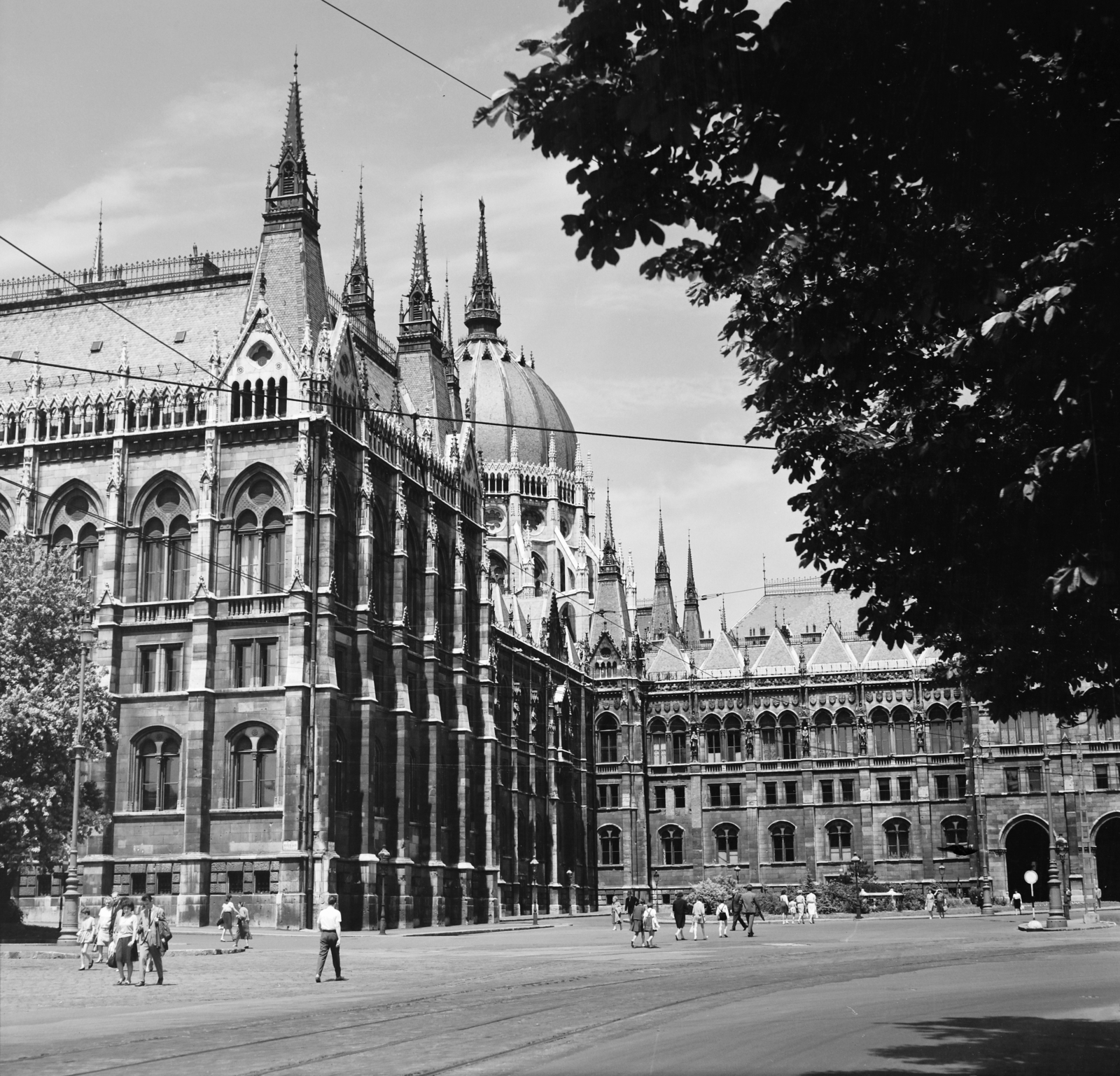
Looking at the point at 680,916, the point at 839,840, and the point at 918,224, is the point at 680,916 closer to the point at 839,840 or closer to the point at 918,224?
the point at 918,224

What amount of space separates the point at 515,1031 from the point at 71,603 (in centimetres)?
3265

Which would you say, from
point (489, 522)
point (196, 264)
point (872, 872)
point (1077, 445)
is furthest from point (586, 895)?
point (1077, 445)

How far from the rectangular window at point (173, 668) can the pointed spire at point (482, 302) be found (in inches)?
3354

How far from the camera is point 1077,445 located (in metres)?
13.3

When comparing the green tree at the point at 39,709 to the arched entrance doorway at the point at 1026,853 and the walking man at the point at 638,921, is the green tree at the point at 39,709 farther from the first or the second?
the arched entrance doorway at the point at 1026,853

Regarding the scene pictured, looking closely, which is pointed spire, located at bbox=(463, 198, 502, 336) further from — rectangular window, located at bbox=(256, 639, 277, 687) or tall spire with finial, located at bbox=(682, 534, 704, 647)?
rectangular window, located at bbox=(256, 639, 277, 687)

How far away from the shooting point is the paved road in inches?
643

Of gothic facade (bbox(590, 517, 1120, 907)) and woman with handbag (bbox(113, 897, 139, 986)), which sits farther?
gothic facade (bbox(590, 517, 1120, 907))

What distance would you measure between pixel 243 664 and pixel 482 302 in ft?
288

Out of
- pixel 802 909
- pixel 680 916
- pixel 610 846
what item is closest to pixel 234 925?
pixel 680 916

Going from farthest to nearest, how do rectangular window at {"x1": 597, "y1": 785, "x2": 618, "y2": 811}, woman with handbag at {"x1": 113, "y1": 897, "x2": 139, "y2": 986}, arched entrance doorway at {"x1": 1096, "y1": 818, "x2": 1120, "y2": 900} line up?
rectangular window at {"x1": 597, "y1": 785, "x2": 618, "y2": 811} → arched entrance doorway at {"x1": 1096, "y1": 818, "x2": 1120, "y2": 900} → woman with handbag at {"x1": 113, "y1": 897, "x2": 139, "y2": 986}

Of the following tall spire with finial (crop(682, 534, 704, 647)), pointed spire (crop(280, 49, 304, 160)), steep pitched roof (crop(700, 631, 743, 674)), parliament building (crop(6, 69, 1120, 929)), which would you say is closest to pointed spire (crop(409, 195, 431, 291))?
parliament building (crop(6, 69, 1120, 929))

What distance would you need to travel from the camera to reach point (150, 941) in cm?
2780

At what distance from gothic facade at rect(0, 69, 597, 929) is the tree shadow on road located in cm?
3896
